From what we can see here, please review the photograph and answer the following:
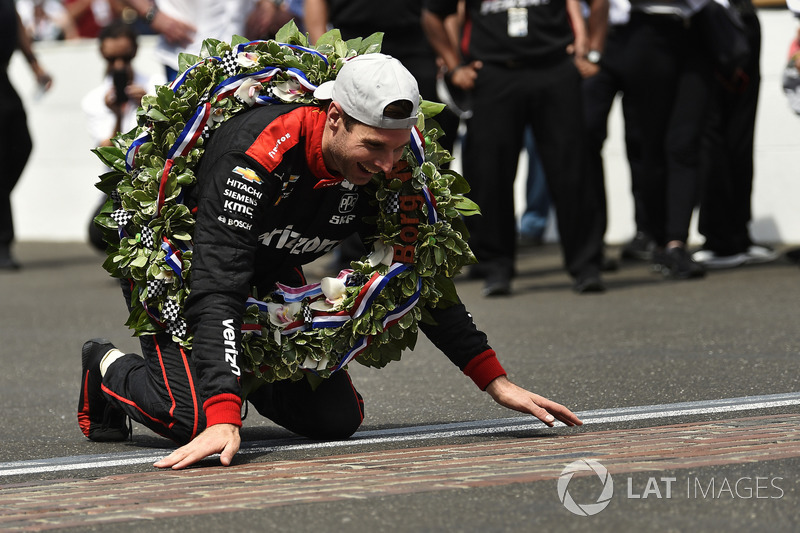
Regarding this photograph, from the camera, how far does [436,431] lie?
15.8ft

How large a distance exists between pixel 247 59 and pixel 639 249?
637 centimetres

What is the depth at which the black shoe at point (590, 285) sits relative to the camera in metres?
8.83

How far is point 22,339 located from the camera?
795cm

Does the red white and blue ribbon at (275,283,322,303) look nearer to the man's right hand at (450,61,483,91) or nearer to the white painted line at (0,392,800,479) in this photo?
the white painted line at (0,392,800,479)

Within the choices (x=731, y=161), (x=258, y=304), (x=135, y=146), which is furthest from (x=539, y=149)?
(x=258, y=304)

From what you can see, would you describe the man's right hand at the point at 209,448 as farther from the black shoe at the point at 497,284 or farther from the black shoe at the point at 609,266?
the black shoe at the point at 609,266

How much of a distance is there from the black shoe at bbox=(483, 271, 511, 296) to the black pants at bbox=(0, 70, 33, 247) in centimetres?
451

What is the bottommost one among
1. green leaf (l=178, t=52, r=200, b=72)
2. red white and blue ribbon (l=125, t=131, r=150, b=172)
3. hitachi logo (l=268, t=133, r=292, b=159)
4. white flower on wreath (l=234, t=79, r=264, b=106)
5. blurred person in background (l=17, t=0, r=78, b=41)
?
blurred person in background (l=17, t=0, r=78, b=41)

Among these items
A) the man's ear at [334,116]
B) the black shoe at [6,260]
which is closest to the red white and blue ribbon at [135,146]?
the man's ear at [334,116]

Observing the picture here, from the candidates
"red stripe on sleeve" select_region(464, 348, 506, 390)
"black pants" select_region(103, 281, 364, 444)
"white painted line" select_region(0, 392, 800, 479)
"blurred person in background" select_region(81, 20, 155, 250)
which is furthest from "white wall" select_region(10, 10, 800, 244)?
"red stripe on sleeve" select_region(464, 348, 506, 390)

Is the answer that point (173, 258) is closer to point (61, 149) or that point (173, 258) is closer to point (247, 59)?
point (247, 59)

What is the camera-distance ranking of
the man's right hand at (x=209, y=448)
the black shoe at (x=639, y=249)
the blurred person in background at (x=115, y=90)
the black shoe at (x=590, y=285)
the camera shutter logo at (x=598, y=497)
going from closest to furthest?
the camera shutter logo at (x=598, y=497)
the man's right hand at (x=209, y=448)
the black shoe at (x=590, y=285)
the black shoe at (x=639, y=249)
the blurred person in background at (x=115, y=90)

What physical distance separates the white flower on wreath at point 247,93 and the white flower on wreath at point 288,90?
63 mm

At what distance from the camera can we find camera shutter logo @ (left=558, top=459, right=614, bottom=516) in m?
3.41
